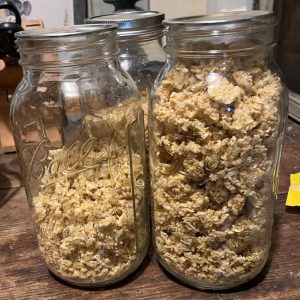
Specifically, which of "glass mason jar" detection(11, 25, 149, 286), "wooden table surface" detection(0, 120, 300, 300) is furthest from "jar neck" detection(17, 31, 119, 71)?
"wooden table surface" detection(0, 120, 300, 300)

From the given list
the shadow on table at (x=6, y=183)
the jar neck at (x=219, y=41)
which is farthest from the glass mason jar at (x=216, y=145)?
the shadow on table at (x=6, y=183)

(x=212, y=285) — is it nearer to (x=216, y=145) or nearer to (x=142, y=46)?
(x=216, y=145)

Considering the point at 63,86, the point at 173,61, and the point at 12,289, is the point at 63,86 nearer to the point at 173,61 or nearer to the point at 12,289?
the point at 173,61

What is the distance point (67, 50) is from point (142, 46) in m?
0.16

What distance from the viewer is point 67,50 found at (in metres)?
0.35

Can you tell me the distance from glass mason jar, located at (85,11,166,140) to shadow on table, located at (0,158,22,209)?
0.28 m

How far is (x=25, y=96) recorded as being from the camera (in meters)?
0.40

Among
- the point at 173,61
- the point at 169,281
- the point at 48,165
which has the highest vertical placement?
the point at 173,61

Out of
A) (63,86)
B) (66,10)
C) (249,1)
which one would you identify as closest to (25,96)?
(63,86)

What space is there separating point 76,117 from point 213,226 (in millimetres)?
182

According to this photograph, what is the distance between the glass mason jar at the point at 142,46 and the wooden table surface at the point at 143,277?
195mm

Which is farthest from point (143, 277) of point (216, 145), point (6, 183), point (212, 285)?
point (6, 183)

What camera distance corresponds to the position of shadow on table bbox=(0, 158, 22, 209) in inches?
23.7

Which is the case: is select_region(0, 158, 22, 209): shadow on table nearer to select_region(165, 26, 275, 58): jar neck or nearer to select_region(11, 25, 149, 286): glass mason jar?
select_region(11, 25, 149, 286): glass mason jar
